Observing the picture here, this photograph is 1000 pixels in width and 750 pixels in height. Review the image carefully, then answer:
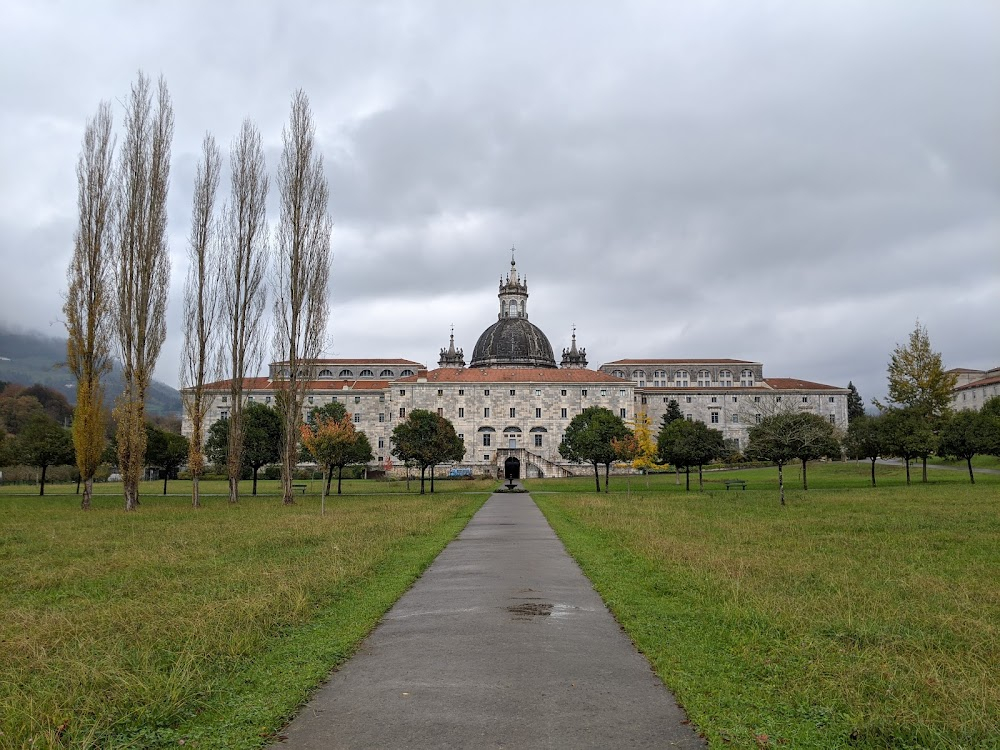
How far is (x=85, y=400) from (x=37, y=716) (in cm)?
3105

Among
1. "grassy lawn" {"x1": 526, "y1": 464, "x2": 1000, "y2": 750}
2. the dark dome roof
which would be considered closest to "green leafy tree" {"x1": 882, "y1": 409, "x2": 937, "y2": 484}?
"grassy lawn" {"x1": 526, "y1": 464, "x2": 1000, "y2": 750}

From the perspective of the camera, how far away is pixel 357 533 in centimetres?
1970

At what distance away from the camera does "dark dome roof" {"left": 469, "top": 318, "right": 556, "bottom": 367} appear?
366 ft

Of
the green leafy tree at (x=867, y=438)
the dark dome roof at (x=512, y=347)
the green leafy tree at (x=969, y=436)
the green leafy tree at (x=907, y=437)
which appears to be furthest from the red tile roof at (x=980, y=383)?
the green leafy tree at (x=907, y=437)

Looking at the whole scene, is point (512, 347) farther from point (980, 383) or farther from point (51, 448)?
point (51, 448)

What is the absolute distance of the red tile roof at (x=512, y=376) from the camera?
97812mm

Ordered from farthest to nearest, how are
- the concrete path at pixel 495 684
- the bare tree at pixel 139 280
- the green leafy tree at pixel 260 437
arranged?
the green leafy tree at pixel 260 437
the bare tree at pixel 139 280
the concrete path at pixel 495 684

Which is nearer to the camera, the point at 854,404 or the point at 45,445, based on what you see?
the point at 45,445

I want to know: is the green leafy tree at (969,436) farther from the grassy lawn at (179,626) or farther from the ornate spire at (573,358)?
the ornate spire at (573,358)

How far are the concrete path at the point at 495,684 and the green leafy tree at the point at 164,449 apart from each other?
145 ft

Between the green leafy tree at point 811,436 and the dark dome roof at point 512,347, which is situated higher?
the dark dome roof at point 512,347

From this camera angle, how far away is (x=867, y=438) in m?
45.0

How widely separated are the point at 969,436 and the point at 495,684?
45380 millimetres

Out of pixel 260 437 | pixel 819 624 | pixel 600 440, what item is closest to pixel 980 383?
pixel 600 440
